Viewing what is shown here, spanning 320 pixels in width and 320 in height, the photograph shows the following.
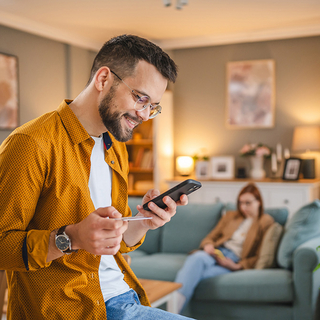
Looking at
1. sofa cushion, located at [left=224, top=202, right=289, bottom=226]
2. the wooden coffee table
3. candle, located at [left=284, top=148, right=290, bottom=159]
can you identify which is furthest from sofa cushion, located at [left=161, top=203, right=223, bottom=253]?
candle, located at [left=284, top=148, right=290, bottom=159]

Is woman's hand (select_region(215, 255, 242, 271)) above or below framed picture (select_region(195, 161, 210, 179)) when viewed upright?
below

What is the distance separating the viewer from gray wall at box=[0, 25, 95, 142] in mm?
4980

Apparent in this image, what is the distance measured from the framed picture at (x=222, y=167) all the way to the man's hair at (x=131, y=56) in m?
4.40

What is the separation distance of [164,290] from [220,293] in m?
0.73

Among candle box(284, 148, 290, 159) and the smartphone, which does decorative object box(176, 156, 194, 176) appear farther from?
the smartphone

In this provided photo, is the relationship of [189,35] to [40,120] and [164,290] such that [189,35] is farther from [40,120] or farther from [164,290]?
[40,120]

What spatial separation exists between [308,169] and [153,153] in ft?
6.71

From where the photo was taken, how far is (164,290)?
96.7 inches

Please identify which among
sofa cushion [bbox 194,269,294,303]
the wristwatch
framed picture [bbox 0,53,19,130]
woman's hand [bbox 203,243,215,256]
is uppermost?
framed picture [bbox 0,53,19,130]

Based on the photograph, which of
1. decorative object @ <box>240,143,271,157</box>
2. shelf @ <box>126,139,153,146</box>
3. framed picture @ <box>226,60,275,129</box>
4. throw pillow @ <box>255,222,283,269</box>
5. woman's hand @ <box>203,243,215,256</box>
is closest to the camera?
throw pillow @ <box>255,222,283,269</box>

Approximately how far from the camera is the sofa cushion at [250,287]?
9.57 ft

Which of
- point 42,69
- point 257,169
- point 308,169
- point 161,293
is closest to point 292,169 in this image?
point 308,169

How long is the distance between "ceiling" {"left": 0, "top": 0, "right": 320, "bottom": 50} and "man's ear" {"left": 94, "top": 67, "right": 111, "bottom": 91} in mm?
Result: 3410

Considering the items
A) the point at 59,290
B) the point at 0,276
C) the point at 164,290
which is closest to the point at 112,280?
the point at 59,290
